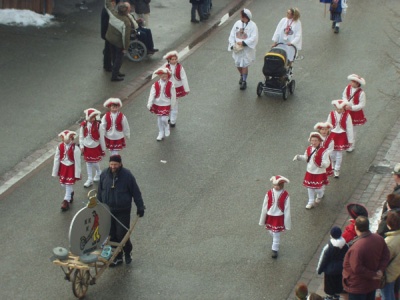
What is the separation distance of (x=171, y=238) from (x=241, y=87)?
641 centimetres

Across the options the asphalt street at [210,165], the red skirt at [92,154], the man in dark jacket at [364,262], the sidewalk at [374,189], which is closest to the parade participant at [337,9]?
the asphalt street at [210,165]

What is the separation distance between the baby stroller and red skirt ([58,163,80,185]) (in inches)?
225

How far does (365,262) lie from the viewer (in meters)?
11.6

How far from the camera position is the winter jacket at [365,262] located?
11523 millimetres

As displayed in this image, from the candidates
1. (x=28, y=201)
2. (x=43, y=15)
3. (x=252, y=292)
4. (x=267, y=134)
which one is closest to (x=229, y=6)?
(x=43, y=15)

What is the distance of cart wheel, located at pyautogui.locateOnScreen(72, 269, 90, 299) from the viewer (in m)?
12.6

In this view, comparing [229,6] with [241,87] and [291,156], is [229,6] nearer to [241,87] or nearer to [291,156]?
[241,87]

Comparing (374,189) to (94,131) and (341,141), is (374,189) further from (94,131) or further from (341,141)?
(94,131)

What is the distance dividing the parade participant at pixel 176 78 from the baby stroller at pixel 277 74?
1.96 meters

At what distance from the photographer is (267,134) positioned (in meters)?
18.1

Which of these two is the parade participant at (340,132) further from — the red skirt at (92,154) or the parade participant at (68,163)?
the parade participant at (68,163)

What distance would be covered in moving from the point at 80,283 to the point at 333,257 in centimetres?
342

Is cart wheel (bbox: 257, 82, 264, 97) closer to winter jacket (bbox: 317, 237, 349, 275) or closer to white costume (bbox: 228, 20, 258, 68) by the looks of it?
white costume (bbox: 228, 20, 258, 68)

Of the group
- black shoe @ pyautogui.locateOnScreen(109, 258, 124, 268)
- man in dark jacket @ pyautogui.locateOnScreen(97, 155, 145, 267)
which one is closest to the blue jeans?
man in dark jacket @ pyautogui.locateOnScreen(97, 155, 145, 267)
